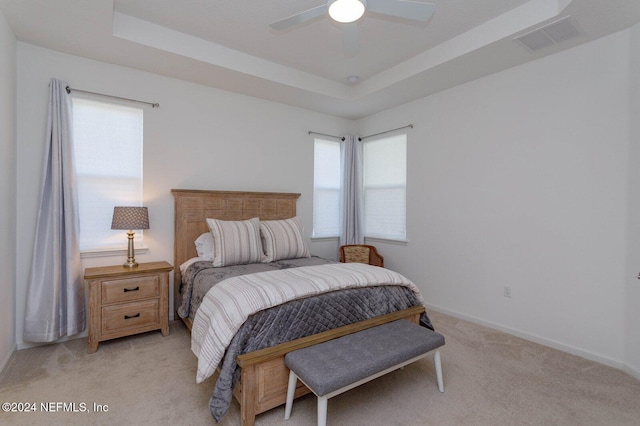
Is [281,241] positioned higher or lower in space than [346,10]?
lower

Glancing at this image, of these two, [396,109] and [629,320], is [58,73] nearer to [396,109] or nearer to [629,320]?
[396,109]

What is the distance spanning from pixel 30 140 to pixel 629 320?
16.7 feet

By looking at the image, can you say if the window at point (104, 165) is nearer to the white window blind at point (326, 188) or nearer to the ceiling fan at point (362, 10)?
the ceiling fan at point (362, 10)

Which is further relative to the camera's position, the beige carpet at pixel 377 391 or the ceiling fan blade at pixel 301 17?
the ceiling fan blade at pixel 301 17

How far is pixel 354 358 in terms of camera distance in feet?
5.81

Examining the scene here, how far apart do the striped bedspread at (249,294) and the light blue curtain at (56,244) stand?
4.87 ft

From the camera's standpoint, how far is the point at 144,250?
10.7ft

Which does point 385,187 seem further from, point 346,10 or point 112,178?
point 112,178

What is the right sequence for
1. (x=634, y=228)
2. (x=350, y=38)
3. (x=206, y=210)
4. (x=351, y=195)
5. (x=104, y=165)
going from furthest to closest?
(x=351, y=195) < (x=206, y=210) < (x=104, y=165) < (x=634, y=228) < (x=350, y=38)

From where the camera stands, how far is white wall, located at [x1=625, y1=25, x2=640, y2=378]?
235 cm

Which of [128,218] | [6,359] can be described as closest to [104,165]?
[128,218]

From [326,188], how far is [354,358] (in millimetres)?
3152

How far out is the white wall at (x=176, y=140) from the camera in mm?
2730

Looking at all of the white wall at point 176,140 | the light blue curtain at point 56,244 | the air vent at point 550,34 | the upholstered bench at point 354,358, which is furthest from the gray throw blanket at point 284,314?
the air vent at point 550,34
